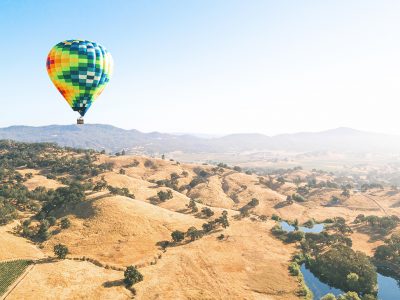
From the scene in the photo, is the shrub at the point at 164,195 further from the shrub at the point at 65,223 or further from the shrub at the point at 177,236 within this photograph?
the shrub at the point at 65,223

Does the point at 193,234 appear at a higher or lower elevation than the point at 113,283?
higher

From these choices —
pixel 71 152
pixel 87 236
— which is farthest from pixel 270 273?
pixel 71 152

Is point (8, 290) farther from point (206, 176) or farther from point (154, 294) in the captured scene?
point (206, 176)

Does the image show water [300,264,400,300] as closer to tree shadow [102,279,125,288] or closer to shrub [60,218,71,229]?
tree shadow [102,279,125,288]

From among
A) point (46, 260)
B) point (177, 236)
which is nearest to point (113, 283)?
point (46, 260)

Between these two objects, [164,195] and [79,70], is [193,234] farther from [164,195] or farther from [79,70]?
[79,70]

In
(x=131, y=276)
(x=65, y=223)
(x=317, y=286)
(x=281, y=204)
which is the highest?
(x=65, y=223)

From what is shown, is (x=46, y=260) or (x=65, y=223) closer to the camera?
(x=46, y=260)
